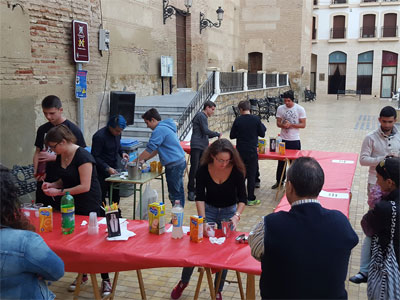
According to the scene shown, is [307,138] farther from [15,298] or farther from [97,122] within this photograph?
[15,298]

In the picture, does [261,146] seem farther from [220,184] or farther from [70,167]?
[70,167]

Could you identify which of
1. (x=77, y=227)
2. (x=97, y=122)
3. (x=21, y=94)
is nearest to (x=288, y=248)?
(x=77, y=227)

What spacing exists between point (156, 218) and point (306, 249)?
161 centimetres

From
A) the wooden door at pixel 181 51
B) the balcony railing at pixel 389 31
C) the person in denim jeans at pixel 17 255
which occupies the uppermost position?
the balcony railing at pixel 389 31

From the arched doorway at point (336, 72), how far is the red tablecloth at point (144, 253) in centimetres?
3511

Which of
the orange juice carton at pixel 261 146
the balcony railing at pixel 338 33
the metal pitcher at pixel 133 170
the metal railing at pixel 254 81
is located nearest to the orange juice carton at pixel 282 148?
the orange juice carton at pixel 261 146

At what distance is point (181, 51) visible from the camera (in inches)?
691

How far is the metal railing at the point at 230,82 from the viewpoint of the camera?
14.5 meters

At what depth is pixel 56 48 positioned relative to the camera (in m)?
6.96

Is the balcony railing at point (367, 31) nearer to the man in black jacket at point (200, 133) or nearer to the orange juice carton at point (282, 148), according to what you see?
the orange juice carton at point (282, 148)

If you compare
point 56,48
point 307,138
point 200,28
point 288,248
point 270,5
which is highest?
point 270,5

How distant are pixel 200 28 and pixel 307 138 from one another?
8.47 m

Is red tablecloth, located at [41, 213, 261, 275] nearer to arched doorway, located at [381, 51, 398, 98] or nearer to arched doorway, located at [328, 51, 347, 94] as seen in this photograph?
arched doorway, located at [328, 51, 347, 94]

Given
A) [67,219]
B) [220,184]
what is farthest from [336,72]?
[67,219]
